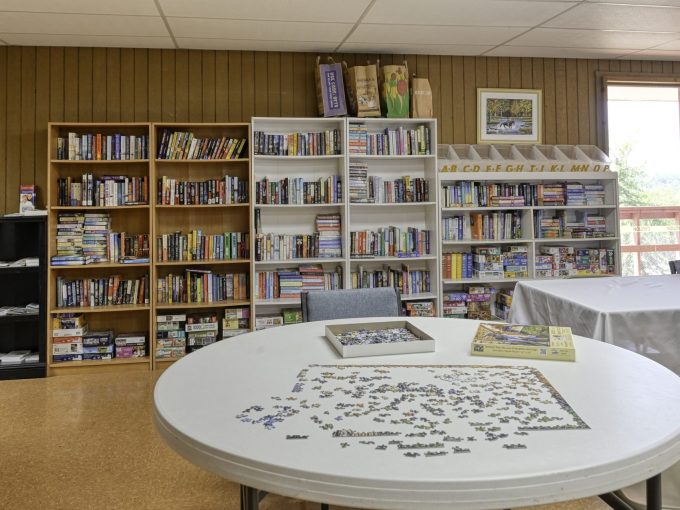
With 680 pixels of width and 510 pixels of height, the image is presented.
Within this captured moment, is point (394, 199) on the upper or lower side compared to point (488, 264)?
upper

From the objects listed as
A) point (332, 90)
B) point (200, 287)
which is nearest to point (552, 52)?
point (332, 90)

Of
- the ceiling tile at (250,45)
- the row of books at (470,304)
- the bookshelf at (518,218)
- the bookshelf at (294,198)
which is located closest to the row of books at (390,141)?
the bookshelf at (294,198)

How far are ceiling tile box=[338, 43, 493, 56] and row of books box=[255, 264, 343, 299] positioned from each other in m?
1.90

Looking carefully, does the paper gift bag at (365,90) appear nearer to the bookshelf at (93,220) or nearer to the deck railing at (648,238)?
the bookshelf at (93,220)

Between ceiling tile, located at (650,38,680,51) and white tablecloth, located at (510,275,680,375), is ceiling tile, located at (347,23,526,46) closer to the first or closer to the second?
ceiling tile, located at (650,38,680,51)

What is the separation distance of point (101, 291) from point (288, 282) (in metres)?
1.48

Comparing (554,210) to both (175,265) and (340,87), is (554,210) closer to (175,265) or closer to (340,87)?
(340,87)

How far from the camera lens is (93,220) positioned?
426cm

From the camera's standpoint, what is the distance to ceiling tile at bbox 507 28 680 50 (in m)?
4.25

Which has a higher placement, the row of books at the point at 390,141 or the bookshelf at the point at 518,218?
the row of books at the point at 390,141

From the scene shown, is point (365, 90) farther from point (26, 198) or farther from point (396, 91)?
point (26, 198)

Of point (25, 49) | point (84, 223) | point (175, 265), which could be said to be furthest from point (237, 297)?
point (25, 49)

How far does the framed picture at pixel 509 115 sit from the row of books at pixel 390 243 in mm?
1137

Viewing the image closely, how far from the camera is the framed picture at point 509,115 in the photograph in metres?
4.89
